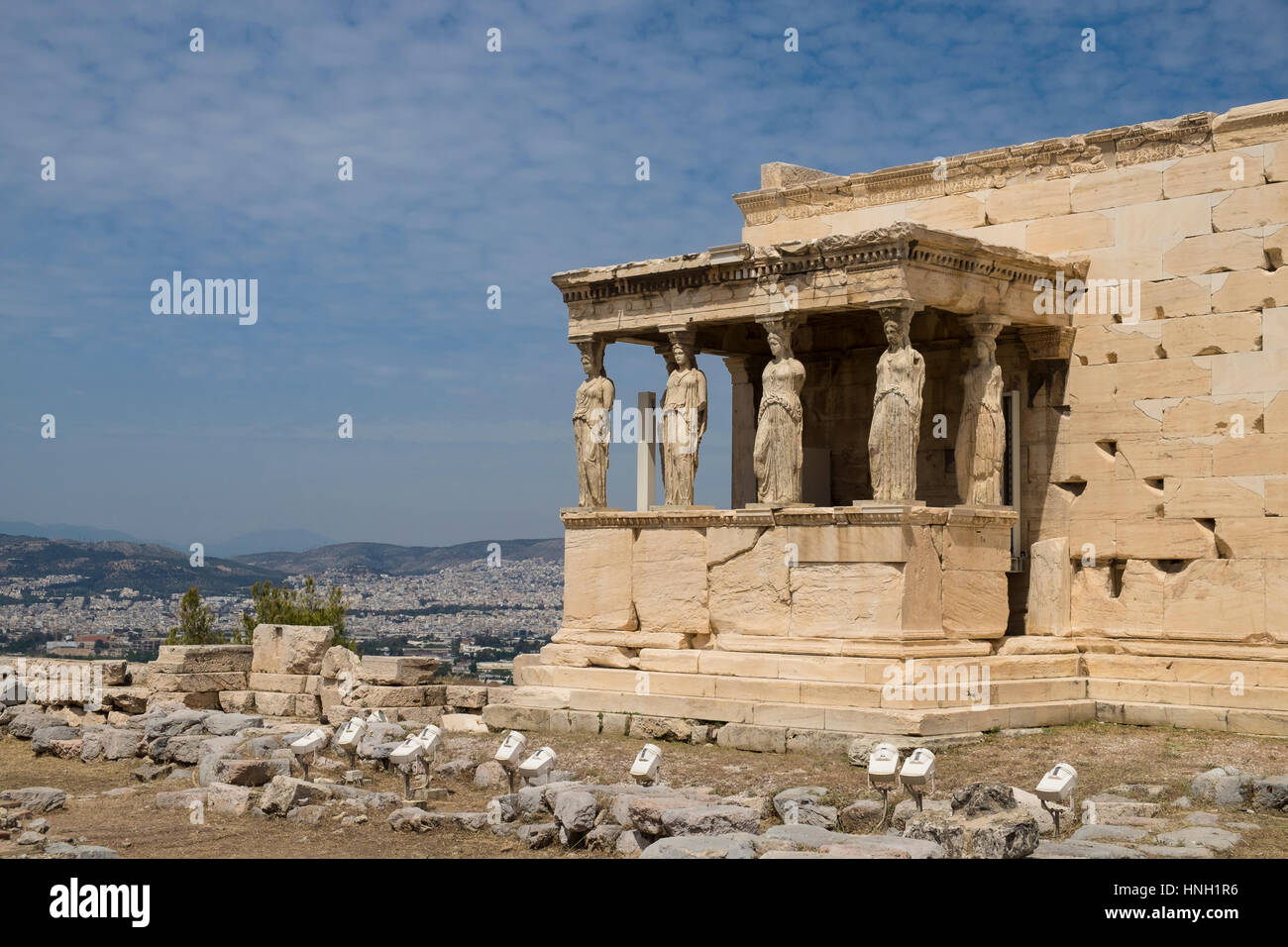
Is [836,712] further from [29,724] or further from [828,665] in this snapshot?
[29,724]

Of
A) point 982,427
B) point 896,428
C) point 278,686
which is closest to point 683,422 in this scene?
point 896,428

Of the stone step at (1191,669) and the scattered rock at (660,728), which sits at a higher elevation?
the stone step at (1191,669)

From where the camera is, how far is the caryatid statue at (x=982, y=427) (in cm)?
1565

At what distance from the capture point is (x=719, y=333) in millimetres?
18125

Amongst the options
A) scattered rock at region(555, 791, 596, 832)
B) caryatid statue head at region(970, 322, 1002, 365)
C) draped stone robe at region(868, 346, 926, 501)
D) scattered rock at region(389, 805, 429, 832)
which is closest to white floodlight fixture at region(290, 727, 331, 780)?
scattered rock at region(389, 805, 429, 832)

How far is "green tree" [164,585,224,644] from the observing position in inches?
1151

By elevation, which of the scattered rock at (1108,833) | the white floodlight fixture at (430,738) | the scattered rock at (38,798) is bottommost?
the scattered rock at (38,798)

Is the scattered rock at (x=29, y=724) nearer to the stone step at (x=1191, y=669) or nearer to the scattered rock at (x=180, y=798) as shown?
the scattered rock at (x=180, y=798)

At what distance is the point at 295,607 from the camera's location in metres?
30.2

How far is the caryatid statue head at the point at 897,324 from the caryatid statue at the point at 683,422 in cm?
241

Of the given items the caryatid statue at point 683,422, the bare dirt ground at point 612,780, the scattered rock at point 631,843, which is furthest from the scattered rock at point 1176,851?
the caryatid statue at point 683,422

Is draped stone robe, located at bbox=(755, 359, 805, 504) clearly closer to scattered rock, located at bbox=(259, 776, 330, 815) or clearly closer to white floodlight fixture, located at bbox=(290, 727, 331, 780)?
white floodlight fixture, located at bbox=(290, 727, 331, 780)

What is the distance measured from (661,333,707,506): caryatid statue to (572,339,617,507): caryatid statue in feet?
2.95

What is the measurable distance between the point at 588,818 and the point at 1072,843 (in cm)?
304
